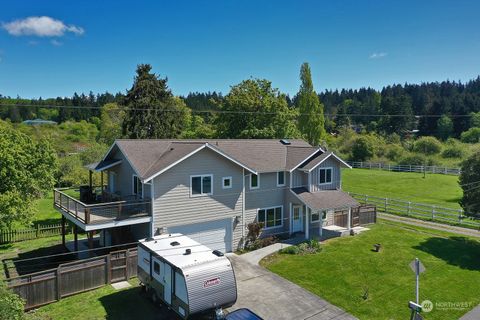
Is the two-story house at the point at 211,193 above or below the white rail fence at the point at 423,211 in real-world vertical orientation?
above

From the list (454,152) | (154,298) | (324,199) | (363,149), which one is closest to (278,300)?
(154,298)

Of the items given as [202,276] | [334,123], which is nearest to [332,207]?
[202,276]

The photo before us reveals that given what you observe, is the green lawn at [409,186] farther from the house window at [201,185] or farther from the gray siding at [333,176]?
the house window at [201,185]

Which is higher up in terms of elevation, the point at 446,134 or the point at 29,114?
the point at 29,114

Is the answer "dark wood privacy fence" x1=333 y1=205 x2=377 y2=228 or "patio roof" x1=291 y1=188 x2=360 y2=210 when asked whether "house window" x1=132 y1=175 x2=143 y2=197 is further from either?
"dark wood privacy fence" x1=333 y1=205 x2=377 y2=228

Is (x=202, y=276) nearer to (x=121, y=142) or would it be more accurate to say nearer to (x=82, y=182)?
(x=121, y=142)

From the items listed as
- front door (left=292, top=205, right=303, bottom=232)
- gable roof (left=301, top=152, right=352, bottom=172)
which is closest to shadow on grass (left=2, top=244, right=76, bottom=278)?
front door (left=292, top=205, right=303, bottom=232)

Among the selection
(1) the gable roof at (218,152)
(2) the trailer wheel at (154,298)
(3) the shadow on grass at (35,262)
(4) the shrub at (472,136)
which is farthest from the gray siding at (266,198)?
(4) the shrub at (472,136)
